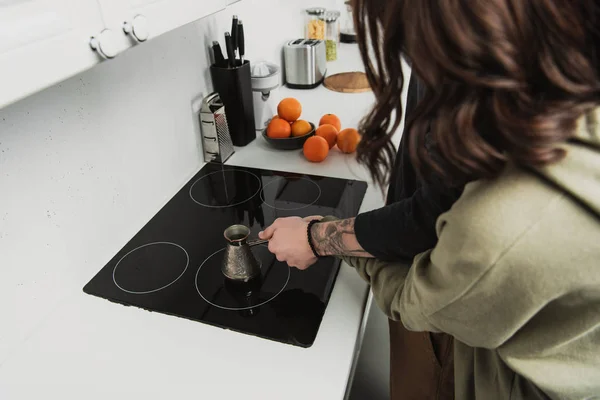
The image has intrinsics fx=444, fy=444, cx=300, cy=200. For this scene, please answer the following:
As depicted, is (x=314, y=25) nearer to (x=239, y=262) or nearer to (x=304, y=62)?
(x=304, y=62)

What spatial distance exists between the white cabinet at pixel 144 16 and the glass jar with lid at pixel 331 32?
1.51m

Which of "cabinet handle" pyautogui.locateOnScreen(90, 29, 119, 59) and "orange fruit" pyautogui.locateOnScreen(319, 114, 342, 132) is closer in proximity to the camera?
"cabinet handle" pyautogui.locateOnScreen(90, 29, 119, 59)

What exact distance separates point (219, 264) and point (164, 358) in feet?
0.73

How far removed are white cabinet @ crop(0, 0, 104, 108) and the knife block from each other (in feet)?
2.57

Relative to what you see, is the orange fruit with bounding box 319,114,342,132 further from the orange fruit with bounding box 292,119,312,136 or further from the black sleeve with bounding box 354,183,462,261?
the black sleeve with bounding box 354,183,462,261

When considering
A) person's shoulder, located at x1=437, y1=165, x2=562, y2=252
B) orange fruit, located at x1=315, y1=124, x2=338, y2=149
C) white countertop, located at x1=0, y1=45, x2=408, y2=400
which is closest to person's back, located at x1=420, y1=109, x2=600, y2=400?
person's shoulder, located at x1=437, y1=165, x2=562, y2=252

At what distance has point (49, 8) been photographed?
39 cm

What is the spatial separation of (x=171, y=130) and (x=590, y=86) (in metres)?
0.90

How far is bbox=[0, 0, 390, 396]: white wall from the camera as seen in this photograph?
71cm

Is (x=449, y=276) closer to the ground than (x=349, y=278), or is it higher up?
higher up

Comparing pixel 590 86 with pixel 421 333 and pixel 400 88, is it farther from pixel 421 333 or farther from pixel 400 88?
pixel 421 333

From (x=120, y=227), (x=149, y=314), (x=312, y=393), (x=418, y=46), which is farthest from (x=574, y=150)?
(x=120, y=227)

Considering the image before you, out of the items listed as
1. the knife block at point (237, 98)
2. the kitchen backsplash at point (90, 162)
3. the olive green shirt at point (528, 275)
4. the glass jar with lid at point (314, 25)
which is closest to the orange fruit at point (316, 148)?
the knife block at point (237, 98)

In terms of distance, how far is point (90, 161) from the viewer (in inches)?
33.2
